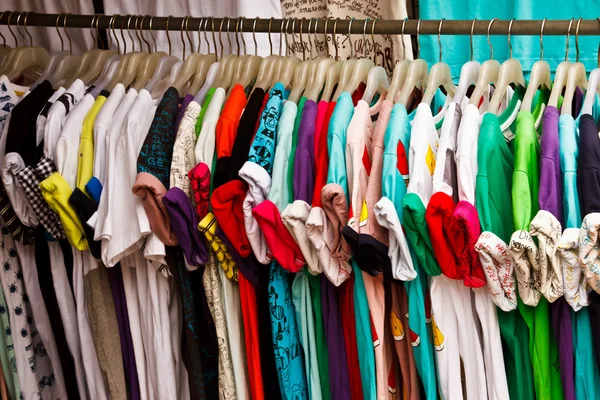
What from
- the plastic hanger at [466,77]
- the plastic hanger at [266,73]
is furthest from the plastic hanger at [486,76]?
the plastic hanger at [266,73]

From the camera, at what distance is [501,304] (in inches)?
42.8

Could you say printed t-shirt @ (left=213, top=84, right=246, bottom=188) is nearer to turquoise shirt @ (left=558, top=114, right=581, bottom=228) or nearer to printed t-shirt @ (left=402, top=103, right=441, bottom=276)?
printed t-shirt @ (left=402, top=103, right=441, bottom=276)

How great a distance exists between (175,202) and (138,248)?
0.14 m

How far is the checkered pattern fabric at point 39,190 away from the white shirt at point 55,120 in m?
0.03

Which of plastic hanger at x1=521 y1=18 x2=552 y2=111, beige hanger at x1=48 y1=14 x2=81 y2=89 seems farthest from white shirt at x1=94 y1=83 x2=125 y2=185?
plastic hanger at x1=521 y1=18 x2=552 y2=111

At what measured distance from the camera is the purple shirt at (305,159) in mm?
1188

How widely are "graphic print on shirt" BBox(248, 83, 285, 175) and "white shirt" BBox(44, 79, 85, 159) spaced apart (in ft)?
1.27

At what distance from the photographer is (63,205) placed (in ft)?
4.15

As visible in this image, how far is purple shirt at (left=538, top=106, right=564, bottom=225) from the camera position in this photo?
104 centimetres

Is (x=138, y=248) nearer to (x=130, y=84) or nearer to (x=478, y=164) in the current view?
(x=130, y=84)

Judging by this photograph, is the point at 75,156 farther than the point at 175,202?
Yes

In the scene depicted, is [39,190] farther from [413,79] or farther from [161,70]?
[413,79]

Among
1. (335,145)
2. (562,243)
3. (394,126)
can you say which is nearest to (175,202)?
(335,145)

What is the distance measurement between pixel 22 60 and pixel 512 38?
117cm
